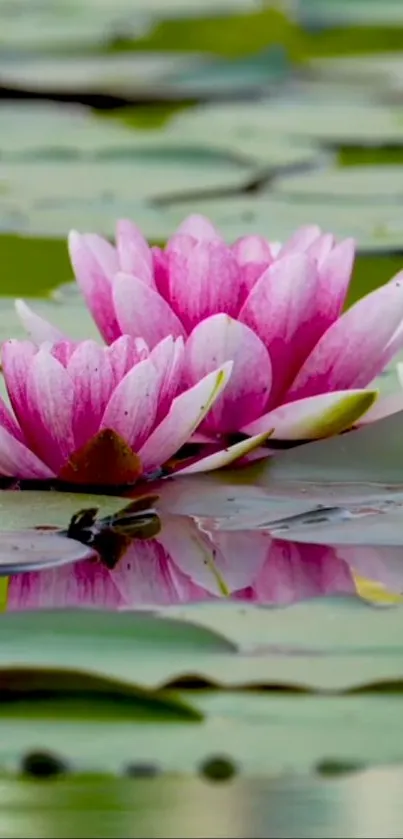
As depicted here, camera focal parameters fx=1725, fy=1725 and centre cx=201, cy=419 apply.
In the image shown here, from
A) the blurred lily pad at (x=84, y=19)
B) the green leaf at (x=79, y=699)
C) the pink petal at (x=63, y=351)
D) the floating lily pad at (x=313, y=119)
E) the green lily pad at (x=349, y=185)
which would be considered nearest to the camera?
the green leaf at (x=79, y=699)

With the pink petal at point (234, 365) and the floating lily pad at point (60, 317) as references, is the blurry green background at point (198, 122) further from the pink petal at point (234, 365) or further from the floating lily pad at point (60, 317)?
the pink petal at point (234, 365)

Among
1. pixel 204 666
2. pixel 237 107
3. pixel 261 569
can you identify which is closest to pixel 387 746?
pixel 204 666

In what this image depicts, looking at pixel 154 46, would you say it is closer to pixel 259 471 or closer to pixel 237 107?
pixel 237 107

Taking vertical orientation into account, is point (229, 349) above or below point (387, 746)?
above

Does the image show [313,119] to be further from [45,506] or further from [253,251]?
[45,506]

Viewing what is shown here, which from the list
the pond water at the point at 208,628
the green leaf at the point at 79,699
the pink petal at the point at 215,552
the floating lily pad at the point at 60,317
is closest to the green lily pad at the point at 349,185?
the pond water at the point at 208,628

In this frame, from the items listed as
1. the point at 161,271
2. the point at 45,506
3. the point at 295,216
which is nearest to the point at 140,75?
the point at 295,216

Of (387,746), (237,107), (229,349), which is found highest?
(237,107)
